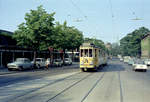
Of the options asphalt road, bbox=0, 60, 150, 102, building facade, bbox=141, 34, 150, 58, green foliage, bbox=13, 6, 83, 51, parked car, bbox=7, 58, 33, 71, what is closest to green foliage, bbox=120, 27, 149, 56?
building facade, bbox=141, 34, 150, 58

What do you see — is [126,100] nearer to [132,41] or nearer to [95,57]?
[95,57]

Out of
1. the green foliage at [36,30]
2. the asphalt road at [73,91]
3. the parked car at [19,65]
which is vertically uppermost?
the green foliage at [36,30]

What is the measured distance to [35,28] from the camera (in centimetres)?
3061

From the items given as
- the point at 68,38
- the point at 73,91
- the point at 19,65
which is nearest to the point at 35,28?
the point at 19,65

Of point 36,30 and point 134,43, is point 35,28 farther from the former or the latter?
point 134,43

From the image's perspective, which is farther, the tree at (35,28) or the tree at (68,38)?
the tree at (68,38)

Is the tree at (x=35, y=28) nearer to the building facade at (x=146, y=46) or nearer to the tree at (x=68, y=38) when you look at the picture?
the tree at (x=68, y=38)

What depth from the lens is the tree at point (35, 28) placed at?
31.2 m

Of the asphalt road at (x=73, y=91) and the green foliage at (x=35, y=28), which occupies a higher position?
the green foliage at (x=35, y=28)

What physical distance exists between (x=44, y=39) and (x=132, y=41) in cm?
8156

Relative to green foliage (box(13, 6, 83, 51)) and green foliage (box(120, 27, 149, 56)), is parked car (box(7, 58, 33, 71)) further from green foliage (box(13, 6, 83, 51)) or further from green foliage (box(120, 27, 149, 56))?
green foliage (box(120, 27, 149, 56))

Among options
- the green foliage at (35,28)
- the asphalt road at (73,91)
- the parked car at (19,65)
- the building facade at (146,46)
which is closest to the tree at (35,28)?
the green foliage at (35,28)

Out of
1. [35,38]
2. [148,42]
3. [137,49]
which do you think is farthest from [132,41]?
[35,38]

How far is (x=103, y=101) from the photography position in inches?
330
